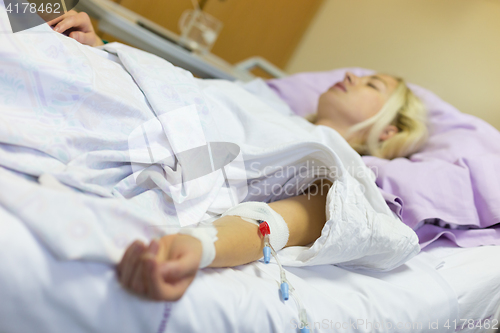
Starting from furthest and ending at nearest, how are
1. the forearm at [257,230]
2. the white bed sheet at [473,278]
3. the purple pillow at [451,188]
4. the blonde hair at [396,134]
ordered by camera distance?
the blonde hair at [396,134] < the purple pillow at [451,188] < the white bed sheet at [473,278] < the forearm at [257,230]

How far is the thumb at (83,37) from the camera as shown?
84 centimetres

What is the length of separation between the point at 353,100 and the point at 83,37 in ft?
2.81

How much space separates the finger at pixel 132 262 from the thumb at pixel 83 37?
0.64 metres

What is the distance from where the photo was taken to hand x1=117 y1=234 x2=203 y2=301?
0.39m

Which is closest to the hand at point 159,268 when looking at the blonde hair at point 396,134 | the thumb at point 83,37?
the thumb at point 83,37

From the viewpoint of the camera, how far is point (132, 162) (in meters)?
0.62

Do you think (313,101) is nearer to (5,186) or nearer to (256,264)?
(256,264)

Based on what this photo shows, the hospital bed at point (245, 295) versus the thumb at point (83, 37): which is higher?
the thumb at point (83, 37)

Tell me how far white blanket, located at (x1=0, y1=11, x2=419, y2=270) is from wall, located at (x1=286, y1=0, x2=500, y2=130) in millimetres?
1049

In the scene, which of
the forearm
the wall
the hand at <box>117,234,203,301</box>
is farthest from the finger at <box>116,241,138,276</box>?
the wall

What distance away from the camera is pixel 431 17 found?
5.73 feet

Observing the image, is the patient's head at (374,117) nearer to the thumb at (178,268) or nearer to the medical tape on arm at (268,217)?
the medical tape on arm at (268,217)

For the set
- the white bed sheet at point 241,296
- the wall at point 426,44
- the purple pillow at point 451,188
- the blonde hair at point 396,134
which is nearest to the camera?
the white bed sheet at point 241,296

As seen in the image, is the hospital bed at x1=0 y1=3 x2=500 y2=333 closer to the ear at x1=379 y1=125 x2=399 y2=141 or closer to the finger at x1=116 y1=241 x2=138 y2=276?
the finger at x1=116 y1=241 x2=138 y2=276
